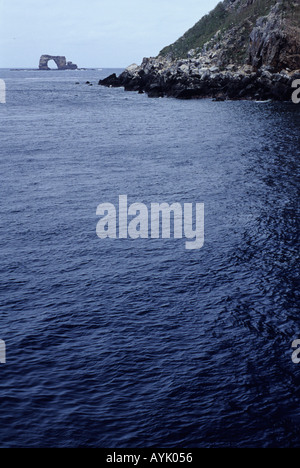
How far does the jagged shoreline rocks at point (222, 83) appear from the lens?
5517 inches

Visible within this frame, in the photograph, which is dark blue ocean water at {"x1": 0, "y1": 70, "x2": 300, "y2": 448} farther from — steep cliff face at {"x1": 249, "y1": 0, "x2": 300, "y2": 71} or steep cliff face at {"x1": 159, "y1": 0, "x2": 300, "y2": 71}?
steep cliff face at {"x1": 159, "y1": 0, "x2": 300, "y2": 71}

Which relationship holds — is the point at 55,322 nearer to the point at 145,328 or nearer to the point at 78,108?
the point at 145,328

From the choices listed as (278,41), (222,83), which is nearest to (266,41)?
(278,41)

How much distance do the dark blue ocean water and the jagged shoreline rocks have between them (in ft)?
242

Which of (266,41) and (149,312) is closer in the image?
(149,312)

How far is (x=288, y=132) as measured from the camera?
96000 millimetres

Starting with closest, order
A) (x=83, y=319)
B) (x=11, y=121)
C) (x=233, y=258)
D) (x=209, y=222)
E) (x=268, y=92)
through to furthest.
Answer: (x=83, y=319) → (x=233, y=258) → (x=209, y=222) → (x=11, y=121) → (x=268, y=92)

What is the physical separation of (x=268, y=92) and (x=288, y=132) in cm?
5054

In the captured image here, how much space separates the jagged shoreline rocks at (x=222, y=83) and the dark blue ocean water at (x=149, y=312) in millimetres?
73872

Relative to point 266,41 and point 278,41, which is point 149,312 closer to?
point 278,41

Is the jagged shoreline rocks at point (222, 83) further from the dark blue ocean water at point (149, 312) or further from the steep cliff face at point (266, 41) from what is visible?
the dark blue ocean water at point (149, 312)

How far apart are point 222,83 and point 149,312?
138601mm

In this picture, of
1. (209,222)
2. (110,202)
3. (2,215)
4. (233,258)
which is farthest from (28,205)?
(233,258)

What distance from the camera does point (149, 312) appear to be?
1337 inches
